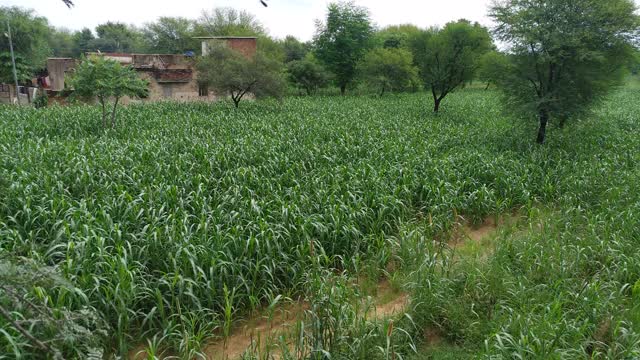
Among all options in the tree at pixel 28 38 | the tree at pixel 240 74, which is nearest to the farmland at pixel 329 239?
the tree at pixel 240 74

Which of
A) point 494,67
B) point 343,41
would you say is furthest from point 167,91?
point 494,67

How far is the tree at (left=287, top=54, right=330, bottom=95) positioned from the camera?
95.6ft

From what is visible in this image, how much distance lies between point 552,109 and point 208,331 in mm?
11328

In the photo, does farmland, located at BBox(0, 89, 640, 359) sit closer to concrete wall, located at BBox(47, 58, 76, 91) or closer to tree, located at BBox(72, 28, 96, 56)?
concrete wall, located at BBox(47, 58, 76, 91)

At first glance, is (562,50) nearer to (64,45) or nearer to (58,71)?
(58,71)

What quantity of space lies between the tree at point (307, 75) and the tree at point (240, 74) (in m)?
9.56

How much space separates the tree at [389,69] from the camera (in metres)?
25.5

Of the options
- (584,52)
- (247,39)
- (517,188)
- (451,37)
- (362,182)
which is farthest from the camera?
(247,39)

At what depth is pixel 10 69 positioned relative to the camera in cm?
2575

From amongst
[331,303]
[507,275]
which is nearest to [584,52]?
[507,275]

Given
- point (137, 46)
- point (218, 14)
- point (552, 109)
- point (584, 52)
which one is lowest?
point (552, 109)

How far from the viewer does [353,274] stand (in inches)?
221

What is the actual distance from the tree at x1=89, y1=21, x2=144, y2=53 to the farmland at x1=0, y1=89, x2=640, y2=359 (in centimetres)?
4763

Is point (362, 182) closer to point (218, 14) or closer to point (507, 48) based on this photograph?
point (507, 48)
